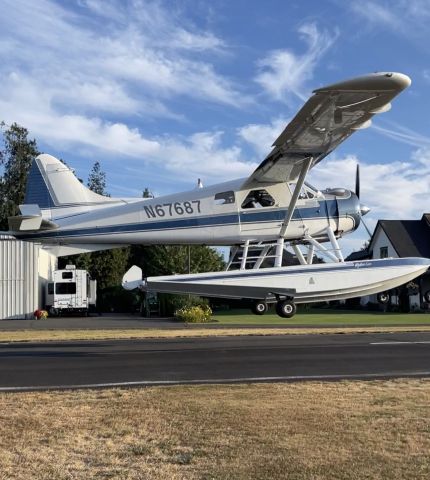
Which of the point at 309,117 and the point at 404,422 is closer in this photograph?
the point at 404,422

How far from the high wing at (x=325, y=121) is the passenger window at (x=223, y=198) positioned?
46cm

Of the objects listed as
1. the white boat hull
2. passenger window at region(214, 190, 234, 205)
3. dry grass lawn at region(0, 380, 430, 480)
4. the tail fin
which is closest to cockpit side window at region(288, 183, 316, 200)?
passenger window at region(214, 190, 234, 205)

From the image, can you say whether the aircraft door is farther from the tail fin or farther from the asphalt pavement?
the tail fin

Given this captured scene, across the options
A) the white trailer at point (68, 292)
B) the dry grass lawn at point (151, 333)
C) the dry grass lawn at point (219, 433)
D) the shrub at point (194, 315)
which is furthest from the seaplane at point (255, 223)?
the white trailer at point (68, 292)

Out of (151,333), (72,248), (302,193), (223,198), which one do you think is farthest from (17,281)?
(302,193)

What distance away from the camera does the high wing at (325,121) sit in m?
11.2

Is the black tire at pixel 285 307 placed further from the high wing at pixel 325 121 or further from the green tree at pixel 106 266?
the green tree at pixel 106 266

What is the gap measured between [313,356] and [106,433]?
921 centimetres

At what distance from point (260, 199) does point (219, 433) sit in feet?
29.3

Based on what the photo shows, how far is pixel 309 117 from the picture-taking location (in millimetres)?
12398

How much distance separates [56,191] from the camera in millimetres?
15172

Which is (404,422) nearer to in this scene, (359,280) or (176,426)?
(176,426)

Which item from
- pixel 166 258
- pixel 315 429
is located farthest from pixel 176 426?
pixel 166 258

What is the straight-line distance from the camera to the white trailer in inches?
1609
